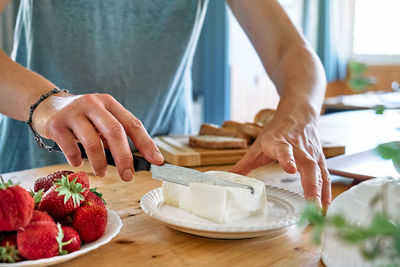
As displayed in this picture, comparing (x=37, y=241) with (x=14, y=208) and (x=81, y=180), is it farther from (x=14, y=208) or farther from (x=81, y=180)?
(x=81, y=180)

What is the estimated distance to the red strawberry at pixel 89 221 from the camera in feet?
2.17

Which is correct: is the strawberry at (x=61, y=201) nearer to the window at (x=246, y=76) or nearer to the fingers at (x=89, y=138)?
the fingers at (x=89, y=138)

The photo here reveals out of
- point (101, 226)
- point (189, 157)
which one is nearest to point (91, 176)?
point (189, 157)

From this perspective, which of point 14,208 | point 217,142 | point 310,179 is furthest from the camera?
point 217,142

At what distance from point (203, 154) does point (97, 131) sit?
62cm

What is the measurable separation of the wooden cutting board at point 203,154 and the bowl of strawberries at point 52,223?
2.12ft

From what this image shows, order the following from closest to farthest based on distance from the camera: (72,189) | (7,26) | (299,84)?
1. (72,189)
2. (299,84)
3. (7,26)

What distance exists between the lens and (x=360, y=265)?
62 cm

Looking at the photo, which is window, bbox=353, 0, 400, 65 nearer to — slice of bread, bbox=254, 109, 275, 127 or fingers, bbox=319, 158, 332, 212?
slice of bread, bbox=254, 109, 275, 127

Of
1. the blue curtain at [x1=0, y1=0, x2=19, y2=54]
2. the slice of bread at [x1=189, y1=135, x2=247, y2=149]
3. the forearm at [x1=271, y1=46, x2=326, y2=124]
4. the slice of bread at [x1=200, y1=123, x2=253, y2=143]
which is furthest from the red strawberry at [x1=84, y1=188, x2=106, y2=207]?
the blue curtain at [x1=0, y1=0, x2=19, y2=54]

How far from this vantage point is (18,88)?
0.96 m

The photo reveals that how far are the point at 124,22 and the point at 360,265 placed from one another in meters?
1.25

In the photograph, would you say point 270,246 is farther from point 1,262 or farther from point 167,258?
point 1,262

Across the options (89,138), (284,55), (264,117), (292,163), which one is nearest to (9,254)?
(89,138)
